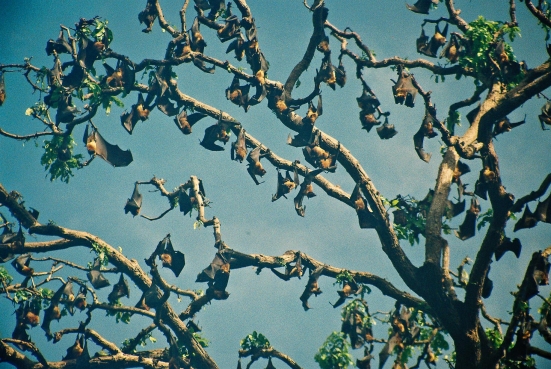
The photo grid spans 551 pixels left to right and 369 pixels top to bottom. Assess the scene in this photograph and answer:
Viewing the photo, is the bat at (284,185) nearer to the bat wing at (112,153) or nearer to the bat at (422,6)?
the bat wing at (112,153)

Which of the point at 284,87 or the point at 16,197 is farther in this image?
the point at 284,87

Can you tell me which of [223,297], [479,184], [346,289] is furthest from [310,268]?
[479,184]

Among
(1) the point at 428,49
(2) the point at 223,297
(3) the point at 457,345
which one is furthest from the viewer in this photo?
(1) the point at 428,49

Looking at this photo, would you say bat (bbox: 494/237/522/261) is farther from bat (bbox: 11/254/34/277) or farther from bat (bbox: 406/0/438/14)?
bat (bbox: 11/254/34/277)

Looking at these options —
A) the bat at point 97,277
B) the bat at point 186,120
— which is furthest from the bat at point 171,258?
the bat at point 186,120

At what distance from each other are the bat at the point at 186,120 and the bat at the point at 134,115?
2.61 feet

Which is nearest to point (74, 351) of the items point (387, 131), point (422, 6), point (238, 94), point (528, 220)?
point (238, 94)

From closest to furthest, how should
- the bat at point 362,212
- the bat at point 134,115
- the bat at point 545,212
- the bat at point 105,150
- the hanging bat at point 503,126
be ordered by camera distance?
the bat at point 545,212, the hanging bat at point 503,126, the bat at point 105,150, the bat at point 362,212, the bat at point 134,115

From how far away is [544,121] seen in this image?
1079 cm

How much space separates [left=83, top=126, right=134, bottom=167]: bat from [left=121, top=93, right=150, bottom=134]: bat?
0.84m

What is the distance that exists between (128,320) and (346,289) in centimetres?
511

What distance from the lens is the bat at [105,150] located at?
34.5ft

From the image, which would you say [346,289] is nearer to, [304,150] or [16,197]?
[304,150]

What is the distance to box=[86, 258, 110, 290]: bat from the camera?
1055 cm
